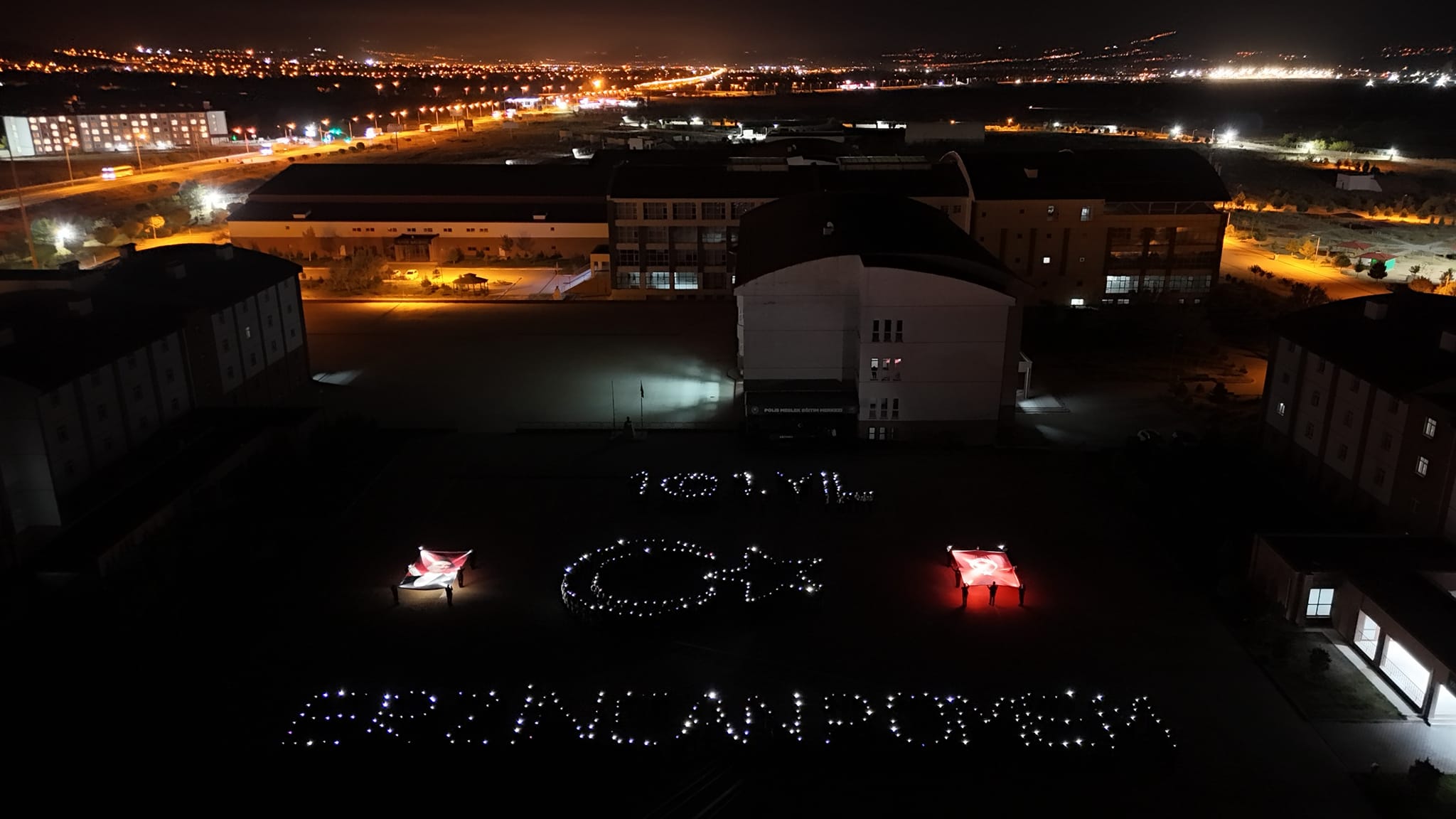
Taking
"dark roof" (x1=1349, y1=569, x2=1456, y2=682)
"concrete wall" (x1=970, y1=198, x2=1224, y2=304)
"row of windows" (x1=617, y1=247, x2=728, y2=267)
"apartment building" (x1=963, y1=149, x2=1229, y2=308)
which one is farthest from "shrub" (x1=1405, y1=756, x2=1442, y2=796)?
"row of windows" (x1=617, y1=247, x2=728, y2=267)

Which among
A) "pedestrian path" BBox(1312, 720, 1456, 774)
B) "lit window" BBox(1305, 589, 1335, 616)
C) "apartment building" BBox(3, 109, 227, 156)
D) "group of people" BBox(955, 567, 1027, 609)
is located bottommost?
"pedestrian path" BBox(1312, 720, 1456, 774)

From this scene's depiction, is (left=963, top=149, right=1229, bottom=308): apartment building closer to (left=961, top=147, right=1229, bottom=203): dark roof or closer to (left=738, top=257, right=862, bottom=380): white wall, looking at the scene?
(left=961, top=147, right=1229, bottom=203): dark roof

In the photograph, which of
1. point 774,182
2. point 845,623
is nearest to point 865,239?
point 845,623

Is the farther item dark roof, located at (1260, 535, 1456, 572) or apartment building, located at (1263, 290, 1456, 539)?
apartment building, located at (1263, 290, 1456, 539)

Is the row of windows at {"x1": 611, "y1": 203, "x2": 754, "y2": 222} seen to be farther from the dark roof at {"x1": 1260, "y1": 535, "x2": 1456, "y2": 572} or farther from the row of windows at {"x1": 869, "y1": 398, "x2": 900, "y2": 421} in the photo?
the dark roof at {"x1": 1260, "y1": 535, "x2": 1456, "y2": 572}

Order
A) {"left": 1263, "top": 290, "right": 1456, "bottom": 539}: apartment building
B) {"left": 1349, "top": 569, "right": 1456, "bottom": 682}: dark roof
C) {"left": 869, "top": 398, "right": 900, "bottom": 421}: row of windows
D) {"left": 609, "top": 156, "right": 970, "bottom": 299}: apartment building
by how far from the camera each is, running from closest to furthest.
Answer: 1. {"left": 1349, "top": 569, "right": 1456, "bottom": 682}: dark roof
2. {"left": 1263, "top": 290, "right": 1456, "bottom": 539}: apartment building
3. {"left": 869, "top": 398, "right": 900, "bottom": 421}: row of windows
4. {"left": 609, "top": 156, "right": 970, "bottom": 299}: apartment building

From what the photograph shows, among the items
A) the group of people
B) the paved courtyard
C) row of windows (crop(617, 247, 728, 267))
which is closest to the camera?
the paved courtyard

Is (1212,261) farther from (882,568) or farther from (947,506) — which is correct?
(882,568)

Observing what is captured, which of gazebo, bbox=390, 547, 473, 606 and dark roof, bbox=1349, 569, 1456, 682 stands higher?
dark roof, bbox=1349, 569, 1456, 682
